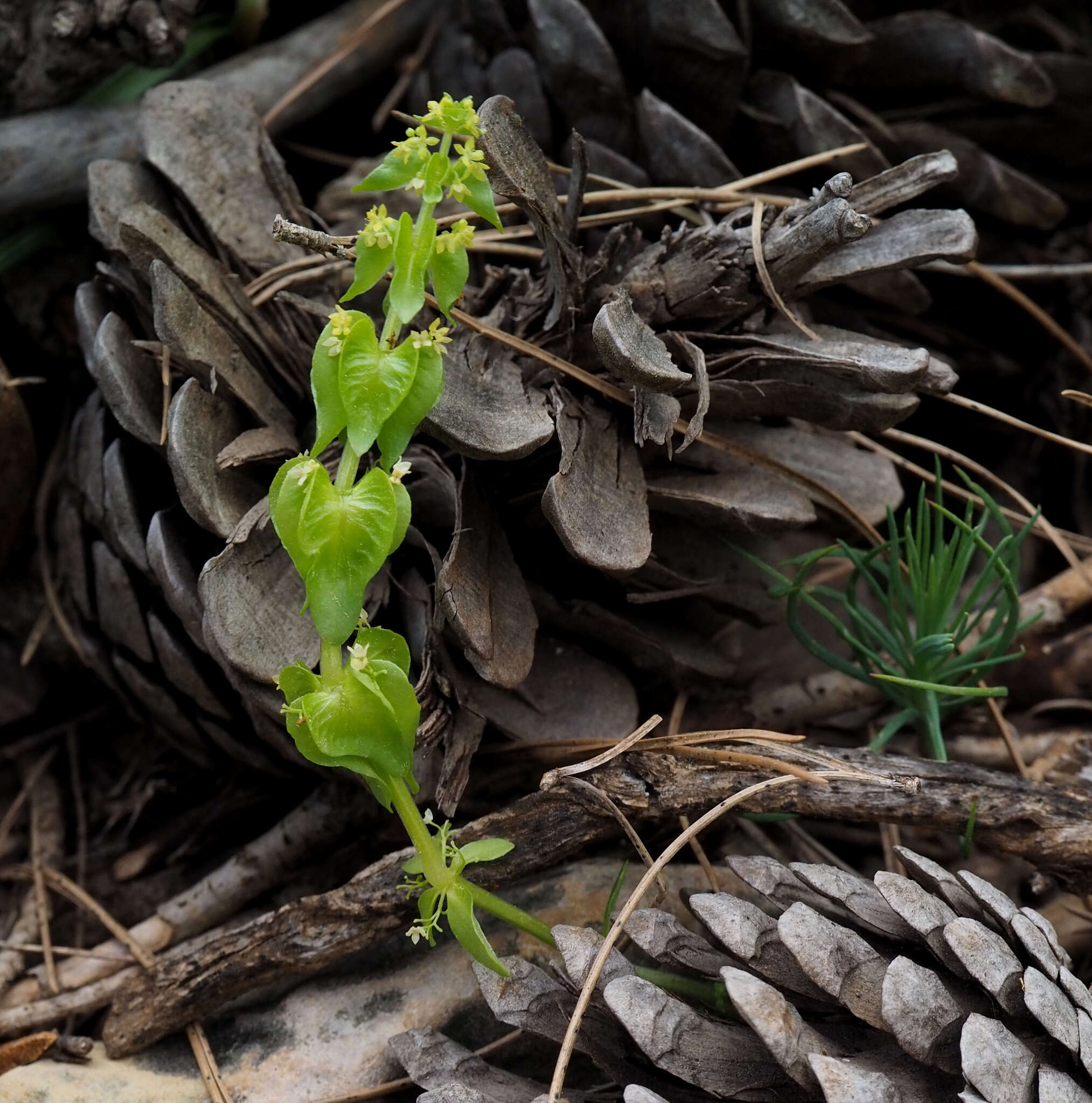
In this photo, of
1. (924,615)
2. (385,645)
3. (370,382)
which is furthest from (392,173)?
(924,615)

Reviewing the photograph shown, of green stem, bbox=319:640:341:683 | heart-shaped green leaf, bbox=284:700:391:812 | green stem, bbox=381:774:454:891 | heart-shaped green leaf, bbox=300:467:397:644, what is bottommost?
green stem, bbox=381:774:454:891

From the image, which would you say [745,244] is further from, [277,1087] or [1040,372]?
[277,1087]

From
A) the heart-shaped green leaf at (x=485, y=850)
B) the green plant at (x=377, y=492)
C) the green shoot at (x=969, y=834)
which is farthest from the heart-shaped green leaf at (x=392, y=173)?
the green shoot at (x=969, y=834)

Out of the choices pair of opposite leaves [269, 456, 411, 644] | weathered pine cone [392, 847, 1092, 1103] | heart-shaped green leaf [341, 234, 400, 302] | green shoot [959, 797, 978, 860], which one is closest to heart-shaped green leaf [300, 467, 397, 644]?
pair of opposite leaves [269, 456, 411, 644]

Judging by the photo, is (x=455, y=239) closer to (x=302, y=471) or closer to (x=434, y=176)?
(x=434, y=176)

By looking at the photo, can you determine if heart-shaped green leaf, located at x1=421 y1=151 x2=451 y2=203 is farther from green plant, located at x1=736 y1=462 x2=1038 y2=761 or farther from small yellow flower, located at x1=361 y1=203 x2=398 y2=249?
green plant, located at x1=736 y1=462 x2=1038 y2=761

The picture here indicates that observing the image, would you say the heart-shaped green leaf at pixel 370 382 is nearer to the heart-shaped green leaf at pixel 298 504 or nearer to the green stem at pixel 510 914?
the heart-shaped green leaf at pixel 298 504
